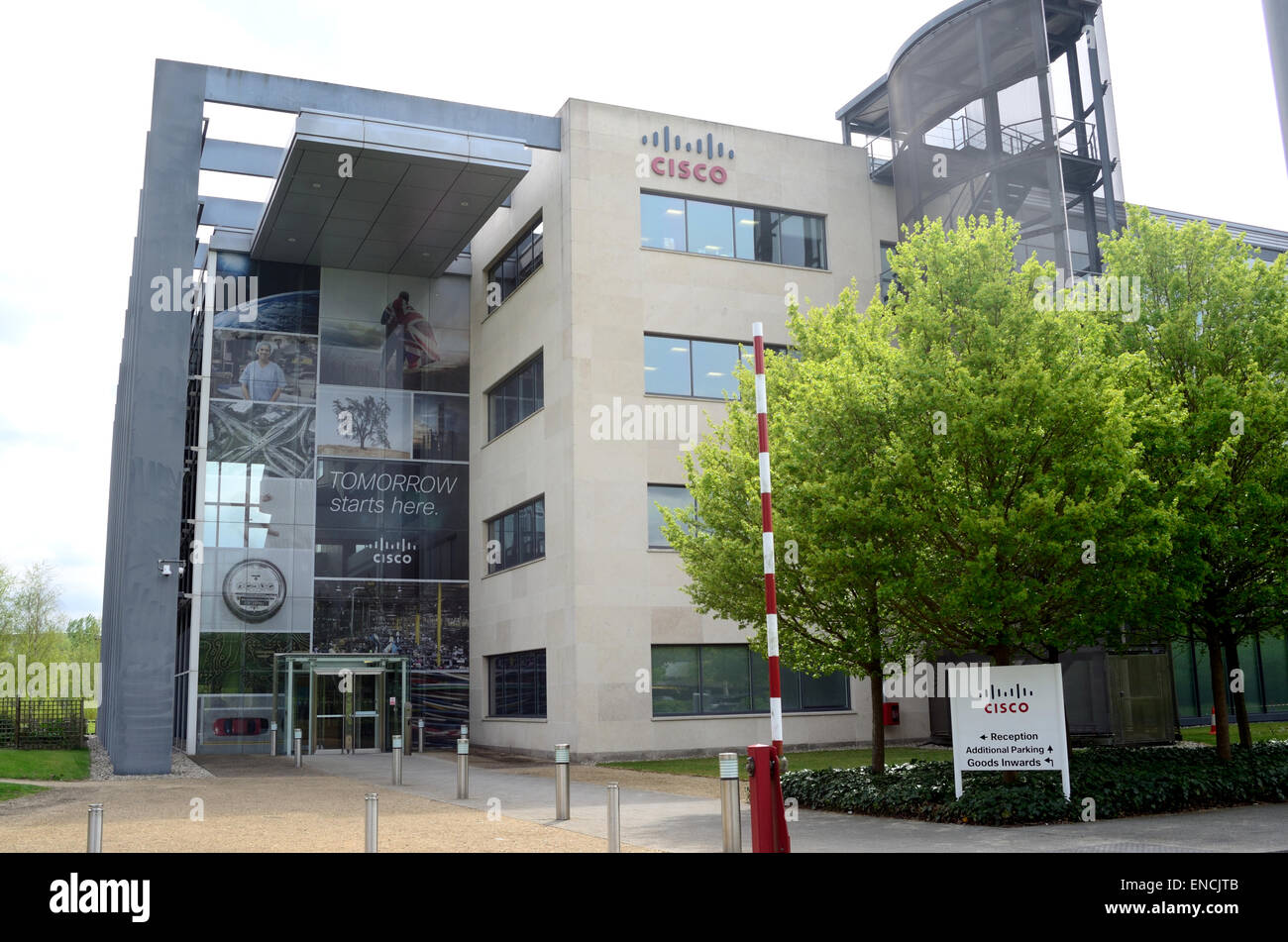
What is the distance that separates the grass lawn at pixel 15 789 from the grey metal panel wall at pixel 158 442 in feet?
11.1

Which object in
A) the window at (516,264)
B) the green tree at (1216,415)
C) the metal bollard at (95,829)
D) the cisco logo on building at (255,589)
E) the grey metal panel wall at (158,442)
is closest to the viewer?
the metal bollard at (95,829)

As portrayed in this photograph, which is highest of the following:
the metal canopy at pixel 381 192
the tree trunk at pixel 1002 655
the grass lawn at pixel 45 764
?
the metal canopy at pixel 381 192

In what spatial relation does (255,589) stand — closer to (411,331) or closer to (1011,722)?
(411,331)

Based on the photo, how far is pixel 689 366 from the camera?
30609 mm

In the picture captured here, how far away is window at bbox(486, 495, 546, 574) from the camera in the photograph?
1230 inches

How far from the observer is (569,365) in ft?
96.3

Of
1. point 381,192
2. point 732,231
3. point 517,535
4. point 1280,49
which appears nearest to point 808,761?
point 517,535

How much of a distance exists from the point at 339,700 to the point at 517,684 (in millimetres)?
6319

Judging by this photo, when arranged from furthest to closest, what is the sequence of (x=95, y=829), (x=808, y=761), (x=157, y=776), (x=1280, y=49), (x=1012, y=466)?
1. (x=808, y=761)
2. (x=157, y=776)
3. (x=1012, y=466)
4. (x=95, y=829)
5. (x=1280, y=49)

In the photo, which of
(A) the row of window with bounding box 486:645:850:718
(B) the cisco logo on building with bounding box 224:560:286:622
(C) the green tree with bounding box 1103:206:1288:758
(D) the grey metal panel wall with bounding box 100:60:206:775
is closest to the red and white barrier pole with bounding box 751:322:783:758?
(C) the green tree with bounding box 1103:206:1288:758

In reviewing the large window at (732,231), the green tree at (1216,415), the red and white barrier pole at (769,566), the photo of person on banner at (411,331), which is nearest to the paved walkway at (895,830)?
the red and white barrier pole at (769,566)

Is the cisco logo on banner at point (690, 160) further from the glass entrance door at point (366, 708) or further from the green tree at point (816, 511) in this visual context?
the glass entrance door at point (366, 708)

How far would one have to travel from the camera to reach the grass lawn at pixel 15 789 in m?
18.9
